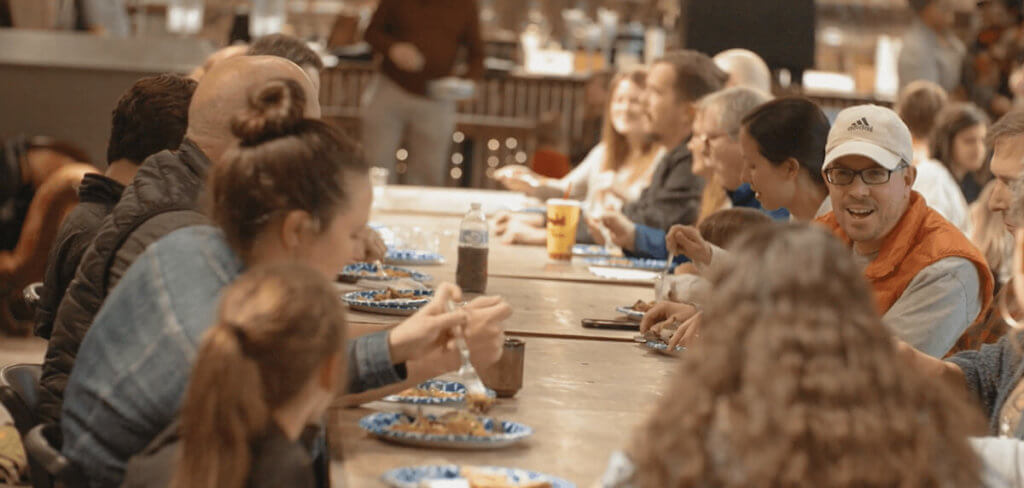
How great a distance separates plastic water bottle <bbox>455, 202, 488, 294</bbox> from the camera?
3461mm

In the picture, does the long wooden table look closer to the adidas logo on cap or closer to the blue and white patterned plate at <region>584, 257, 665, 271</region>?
the blue and white patterned plate at <region>584, 257, 665, 271</region>

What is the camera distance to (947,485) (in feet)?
4.45

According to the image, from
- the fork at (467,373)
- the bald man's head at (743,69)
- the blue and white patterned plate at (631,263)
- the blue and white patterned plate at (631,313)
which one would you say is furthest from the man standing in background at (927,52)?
the fork at (467,373)

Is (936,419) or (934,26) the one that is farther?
(934,26)

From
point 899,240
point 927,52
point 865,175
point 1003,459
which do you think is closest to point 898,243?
point 899,240

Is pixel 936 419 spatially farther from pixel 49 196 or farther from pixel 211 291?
pixel 49 196

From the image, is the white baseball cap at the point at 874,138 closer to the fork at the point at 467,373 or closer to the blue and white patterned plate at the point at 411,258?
the fork at the point at 467,373

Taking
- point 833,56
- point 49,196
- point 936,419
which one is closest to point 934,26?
point 833,56

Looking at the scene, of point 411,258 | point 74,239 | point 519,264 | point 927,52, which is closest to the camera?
point 74,239

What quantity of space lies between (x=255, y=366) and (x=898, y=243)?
1.72 m

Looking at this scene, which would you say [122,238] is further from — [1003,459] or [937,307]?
[937,307]

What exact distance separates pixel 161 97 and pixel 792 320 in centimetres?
228

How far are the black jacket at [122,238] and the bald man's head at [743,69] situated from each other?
3.29 meters

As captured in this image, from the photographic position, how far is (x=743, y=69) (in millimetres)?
5488
